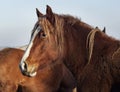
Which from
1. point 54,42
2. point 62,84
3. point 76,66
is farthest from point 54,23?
point 62,84

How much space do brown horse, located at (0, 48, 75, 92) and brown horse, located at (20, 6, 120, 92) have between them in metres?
2.48

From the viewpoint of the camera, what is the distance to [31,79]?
1063cm

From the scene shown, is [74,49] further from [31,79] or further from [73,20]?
[31,79]

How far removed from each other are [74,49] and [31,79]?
305 centimetres

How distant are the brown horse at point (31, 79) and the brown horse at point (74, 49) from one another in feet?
8.14

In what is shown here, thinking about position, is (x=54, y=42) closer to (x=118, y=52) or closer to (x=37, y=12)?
(x=37, y=12)

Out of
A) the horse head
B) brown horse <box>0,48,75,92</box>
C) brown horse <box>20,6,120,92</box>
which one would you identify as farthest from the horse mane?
brown horse <box>0,48,75,92</box>

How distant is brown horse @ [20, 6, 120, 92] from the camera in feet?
24.5

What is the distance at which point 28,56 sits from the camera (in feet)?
25.1

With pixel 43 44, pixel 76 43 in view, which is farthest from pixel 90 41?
pixel 43 44

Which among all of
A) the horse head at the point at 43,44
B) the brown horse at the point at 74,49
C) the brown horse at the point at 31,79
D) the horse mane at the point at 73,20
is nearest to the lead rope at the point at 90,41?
the brown horse at the point at 74,49

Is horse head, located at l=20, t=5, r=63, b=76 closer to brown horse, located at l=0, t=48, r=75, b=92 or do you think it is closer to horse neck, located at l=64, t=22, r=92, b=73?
horse neck, located at l=64, t=22, r=92, b=73

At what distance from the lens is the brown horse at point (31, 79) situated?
412 inches

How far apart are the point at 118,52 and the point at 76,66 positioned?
988mm
